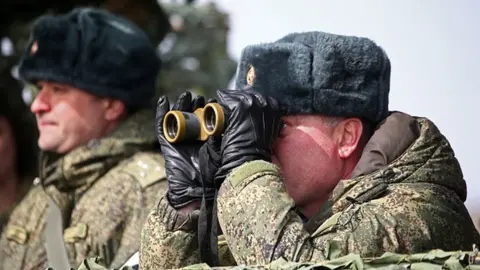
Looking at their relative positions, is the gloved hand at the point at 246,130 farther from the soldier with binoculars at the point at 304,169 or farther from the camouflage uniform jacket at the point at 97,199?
the camouflage uniform jacket at the point at 97,199

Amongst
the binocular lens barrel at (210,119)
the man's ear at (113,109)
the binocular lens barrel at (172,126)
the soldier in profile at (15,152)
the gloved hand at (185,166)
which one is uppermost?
the binocular lens barrel at (210,119)

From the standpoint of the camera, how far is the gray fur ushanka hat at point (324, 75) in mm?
4188

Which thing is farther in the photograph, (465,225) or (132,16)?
(132,16)

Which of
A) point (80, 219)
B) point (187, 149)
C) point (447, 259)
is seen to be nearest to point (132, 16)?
point (80, 219)

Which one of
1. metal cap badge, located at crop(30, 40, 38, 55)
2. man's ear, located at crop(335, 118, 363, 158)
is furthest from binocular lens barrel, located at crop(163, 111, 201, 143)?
metal cap badge, located at crop(30, 40, 38, 55)

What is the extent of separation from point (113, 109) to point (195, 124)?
2.37 m

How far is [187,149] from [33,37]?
2384 mm

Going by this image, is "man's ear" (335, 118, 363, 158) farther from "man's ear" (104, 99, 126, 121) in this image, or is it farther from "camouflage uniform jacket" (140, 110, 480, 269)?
"man's ear" (104, 99, 126, 121)

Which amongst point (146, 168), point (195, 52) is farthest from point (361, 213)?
point (195, 52)

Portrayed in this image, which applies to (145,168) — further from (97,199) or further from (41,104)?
(41,104)

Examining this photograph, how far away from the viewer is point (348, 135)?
4293 millimetres

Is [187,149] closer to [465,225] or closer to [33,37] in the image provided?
[465,225]

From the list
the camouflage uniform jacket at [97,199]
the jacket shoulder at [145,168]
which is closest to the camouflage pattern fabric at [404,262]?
the camouflage uniform jacket at [97,199]

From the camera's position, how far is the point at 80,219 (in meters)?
6.16
